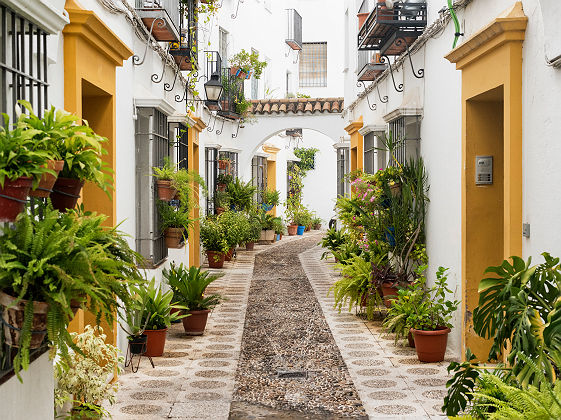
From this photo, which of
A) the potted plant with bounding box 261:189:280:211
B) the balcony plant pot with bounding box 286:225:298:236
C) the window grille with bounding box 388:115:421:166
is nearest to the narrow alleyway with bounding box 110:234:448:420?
the window grille with bounding box 388:115:421:166

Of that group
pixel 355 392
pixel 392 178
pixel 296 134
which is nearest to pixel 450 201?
pixel 392 178

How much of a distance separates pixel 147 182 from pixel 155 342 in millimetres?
1835

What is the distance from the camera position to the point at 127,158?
714cm

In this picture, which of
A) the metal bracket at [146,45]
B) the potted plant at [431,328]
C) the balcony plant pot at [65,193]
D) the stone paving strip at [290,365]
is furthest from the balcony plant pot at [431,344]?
the balcony plant pot at [65,193]

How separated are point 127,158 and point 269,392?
8.83 feet

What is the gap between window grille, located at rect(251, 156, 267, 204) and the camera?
22.0m

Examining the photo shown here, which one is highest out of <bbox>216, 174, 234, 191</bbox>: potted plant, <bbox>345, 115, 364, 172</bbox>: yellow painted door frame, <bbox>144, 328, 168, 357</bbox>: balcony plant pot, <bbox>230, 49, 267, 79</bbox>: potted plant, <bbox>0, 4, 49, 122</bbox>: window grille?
<bbox>230, 49, 267, 79</bbox>: potted plant

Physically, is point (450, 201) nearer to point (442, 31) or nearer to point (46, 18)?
point (442, 31)

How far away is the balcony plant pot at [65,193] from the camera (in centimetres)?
353

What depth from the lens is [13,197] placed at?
2.97 m

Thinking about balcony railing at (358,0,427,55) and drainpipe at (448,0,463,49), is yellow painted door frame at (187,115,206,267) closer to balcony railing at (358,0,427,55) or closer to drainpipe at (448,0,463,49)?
balcony railing at (358,0,427,55)

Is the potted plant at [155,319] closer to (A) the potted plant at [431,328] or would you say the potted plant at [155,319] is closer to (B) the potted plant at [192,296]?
(B) the potted plant at [192,296]

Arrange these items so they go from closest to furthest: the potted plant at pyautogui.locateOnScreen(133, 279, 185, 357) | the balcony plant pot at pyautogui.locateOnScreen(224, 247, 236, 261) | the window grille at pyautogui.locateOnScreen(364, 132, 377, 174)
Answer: the potted plant at pyautogui.locateOnScreen(133, 279, 185, 357) < the window grille at pyautogui.locateOnScreen(364, 132, 377, 174) < the balcony plant pot at pyautogui.locateOnScreen(224, 247, 236, 261)

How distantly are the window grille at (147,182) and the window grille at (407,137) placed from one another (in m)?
3.04
